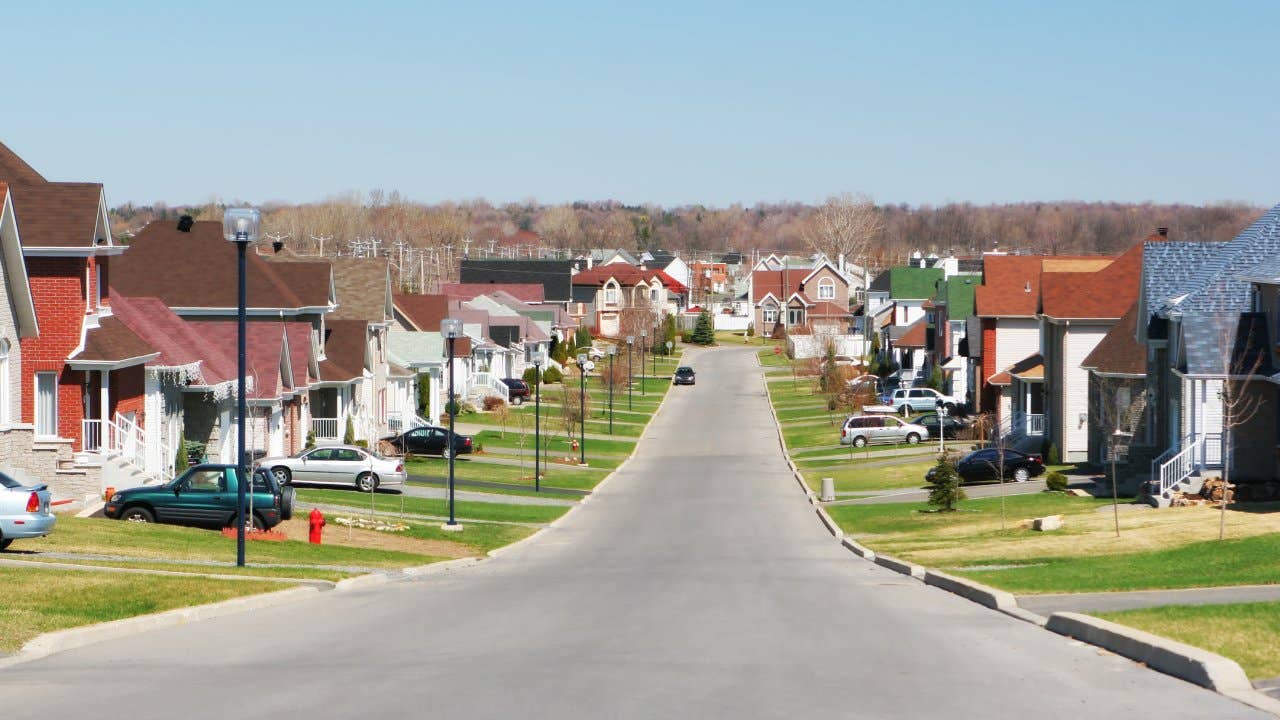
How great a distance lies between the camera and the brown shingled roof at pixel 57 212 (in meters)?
35.8

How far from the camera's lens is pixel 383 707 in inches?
461

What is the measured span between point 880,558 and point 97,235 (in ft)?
69.9

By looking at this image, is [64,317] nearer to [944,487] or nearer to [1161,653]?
[944,487]

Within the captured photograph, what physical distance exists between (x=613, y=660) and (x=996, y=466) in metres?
39.7

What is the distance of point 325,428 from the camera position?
2280 inches

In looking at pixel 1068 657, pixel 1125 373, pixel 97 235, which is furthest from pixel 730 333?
pixel 1068 657

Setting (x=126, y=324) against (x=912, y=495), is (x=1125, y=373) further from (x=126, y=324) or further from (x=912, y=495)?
(x=126, y=324)

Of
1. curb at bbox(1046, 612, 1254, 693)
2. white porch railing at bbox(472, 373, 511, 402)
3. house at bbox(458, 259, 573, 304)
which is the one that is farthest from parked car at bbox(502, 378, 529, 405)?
curb at bbox(1046, 612, 1254, 693)

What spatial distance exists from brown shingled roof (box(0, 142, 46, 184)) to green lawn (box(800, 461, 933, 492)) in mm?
29824

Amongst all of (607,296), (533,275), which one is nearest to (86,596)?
(533,275)

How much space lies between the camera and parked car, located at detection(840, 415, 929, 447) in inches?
2815

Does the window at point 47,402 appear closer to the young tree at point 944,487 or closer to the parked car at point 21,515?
the parked car at point 21,515

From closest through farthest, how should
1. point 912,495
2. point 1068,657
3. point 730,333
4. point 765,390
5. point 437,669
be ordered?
point 437,669 → point 1068,657 → point 912,495 → point 765,390 → point 730,333

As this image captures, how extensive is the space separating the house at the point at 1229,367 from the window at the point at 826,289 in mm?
117722
